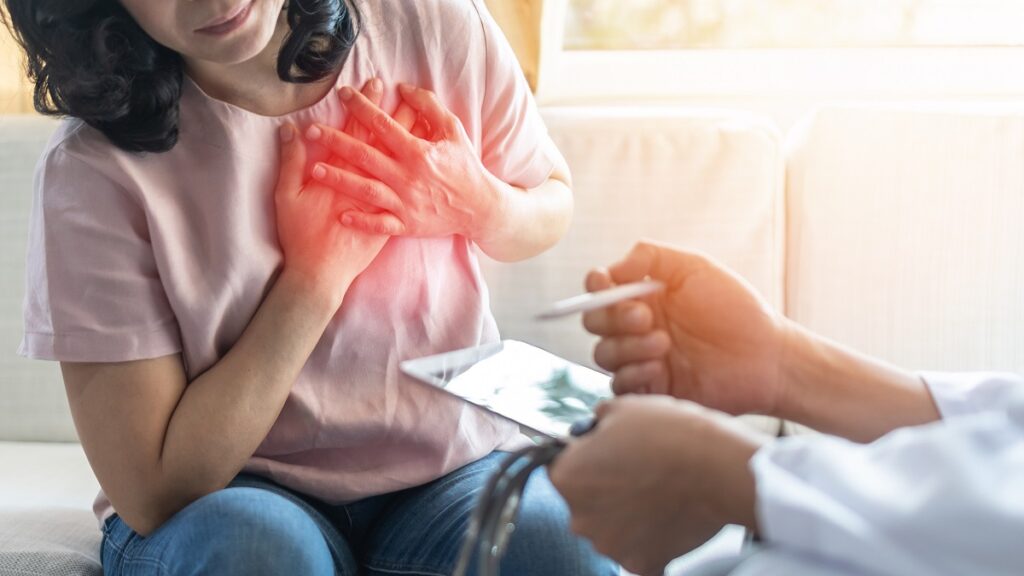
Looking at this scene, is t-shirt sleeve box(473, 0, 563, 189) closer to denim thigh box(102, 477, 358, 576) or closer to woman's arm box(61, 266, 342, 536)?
woman's arm box(61, 266, 342, 536)

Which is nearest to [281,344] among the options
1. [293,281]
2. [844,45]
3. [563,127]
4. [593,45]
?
[293,281]

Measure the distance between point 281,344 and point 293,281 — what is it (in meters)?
0.06

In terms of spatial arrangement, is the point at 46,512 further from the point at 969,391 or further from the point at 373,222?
the point at 969,391

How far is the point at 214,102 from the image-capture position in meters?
0.93

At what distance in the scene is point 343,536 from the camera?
957 millimetres

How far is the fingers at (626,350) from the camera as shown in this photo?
728mm

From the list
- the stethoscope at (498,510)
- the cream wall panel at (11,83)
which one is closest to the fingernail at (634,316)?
the stethoscope at (498,510)

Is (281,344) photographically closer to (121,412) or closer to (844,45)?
(121,412)

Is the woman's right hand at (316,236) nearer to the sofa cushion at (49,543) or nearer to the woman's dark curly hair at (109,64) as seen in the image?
the woman's dark curly hair at (109,64)

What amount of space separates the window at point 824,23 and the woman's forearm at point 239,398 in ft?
2.97

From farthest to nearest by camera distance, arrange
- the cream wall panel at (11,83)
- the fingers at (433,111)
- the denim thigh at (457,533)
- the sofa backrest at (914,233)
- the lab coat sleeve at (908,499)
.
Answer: the cream wall panel at (11,83) < the sofa backrest at (914,233) < the fingers at (433,111) < the denim thigh at (457,533) < the lab coat sleeve at (908,499)

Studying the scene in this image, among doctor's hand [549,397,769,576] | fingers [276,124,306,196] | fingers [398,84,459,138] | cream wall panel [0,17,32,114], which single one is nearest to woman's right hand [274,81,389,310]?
fingers [276,124,306,196]

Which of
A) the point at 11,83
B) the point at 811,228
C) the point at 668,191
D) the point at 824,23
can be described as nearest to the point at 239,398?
the point at 668,191

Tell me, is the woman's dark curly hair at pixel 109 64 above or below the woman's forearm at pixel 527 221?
above
